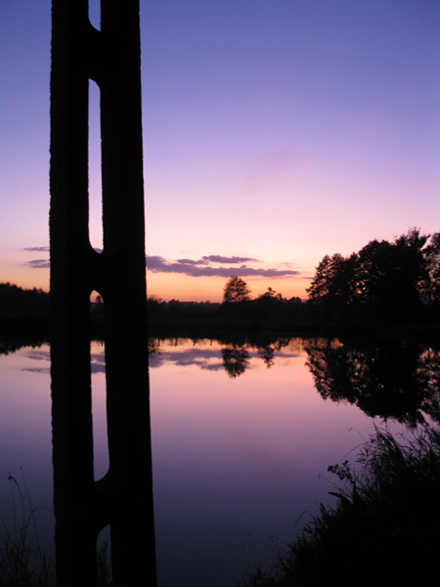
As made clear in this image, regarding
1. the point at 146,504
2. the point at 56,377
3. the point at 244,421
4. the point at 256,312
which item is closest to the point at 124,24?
the point at 56,377

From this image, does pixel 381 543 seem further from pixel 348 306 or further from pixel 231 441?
pixel 348 306

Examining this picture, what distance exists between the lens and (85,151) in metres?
1.68

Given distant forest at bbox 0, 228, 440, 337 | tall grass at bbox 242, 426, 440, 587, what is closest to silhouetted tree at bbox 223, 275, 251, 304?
distant forest at bbox 0, 228, 440, 337

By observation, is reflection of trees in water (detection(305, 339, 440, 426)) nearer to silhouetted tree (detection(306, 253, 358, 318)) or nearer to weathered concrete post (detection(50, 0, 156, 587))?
Result: weathered concrete post (detection(50, 0, 156, 587))

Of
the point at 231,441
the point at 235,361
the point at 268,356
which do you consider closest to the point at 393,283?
the point at 268,356

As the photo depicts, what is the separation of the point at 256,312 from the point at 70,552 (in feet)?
132

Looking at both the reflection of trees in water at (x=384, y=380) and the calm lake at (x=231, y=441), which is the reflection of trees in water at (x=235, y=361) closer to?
the calm lake at (x=231, y=441)

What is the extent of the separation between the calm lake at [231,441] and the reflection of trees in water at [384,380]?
0.20ft

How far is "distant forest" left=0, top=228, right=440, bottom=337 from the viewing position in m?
32.6

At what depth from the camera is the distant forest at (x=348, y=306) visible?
32625 millimetres

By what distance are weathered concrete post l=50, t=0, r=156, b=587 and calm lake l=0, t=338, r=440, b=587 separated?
7.46ft

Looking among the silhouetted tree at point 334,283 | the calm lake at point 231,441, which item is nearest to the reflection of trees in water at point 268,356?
the calm lake at point 231,441

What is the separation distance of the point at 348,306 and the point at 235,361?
92.3 ft

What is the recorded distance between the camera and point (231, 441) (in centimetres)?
789
